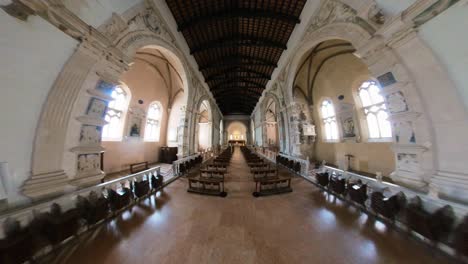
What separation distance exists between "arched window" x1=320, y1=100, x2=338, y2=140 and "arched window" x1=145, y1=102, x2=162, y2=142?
42.6 feet

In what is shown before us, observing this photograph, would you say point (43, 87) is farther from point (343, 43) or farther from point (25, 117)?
point (343, 43)

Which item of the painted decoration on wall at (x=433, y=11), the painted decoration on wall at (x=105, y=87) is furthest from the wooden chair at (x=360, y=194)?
the painted decoration on wall at (x=105, y=87)

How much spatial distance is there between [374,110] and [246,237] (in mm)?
9628

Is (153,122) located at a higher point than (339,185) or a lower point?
higher

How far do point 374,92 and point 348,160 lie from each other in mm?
4232

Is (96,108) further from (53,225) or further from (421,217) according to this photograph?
(421,217)

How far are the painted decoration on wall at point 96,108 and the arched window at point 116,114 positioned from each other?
19.3ft

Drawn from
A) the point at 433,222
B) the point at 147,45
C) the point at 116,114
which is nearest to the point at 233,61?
the point at 147,45

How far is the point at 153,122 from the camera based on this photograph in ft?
33.5

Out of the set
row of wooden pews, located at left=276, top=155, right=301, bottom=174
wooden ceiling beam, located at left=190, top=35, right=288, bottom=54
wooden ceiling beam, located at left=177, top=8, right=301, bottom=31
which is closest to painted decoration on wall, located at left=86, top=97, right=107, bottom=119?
wooden ceiling beam, located at left=177, top=8, right=301, bottom=31

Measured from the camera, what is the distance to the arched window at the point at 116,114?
7.43m

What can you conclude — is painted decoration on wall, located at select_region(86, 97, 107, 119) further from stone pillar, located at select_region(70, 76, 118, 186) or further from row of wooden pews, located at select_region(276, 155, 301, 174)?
row of wooden pews, located at select_region(276, 155, 301, 174)

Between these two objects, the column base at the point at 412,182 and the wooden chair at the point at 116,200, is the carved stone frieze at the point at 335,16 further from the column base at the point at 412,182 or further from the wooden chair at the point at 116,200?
the wooden chair at the point at 116,200

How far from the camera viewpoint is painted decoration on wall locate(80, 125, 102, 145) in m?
2.77
